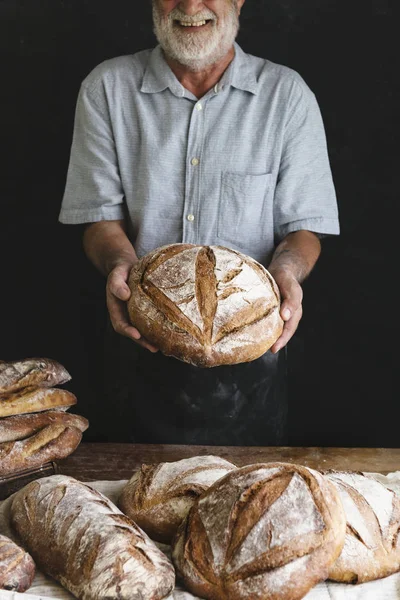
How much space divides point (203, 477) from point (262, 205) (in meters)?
1.23

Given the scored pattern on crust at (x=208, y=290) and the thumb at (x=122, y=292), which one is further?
the thumb at (x=122, y=292)

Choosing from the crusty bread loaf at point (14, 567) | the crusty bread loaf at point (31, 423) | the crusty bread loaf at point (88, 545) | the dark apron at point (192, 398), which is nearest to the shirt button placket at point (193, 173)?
the dark apron at point (192, 398)

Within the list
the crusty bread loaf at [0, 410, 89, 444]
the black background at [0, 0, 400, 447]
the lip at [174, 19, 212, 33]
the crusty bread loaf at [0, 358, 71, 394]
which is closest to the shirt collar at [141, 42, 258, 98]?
the lip at [174, 19, 212, 33]

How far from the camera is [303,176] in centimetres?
271

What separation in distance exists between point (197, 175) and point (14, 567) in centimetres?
153

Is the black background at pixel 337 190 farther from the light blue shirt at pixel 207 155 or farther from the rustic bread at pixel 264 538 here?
the rustic bread at pixel 264 538

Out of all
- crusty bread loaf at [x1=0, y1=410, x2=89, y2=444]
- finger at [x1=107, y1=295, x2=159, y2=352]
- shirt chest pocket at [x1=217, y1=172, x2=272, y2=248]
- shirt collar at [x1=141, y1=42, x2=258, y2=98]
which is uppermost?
shirt collar at [x1=141, y1=42, x2=258, y2=98]

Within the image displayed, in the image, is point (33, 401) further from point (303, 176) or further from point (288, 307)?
point (303, 176)

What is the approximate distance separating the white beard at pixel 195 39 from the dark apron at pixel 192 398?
97cm

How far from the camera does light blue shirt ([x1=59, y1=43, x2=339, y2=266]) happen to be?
266cm

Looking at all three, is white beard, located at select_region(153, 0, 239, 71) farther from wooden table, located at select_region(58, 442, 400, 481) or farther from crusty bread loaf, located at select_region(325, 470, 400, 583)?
crusty bread loaf, located at select_region(325, 470, 400, 583)

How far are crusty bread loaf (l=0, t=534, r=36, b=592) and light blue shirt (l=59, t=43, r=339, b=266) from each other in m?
1.35

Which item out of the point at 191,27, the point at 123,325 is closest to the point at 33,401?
the point at 123,325

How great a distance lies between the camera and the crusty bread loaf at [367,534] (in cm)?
156
